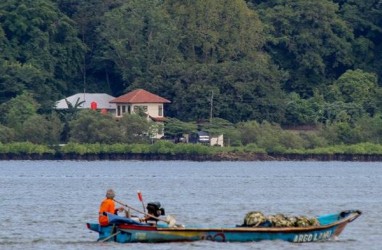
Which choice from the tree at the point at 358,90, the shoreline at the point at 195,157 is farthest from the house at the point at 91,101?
the tree at the point at 358,90

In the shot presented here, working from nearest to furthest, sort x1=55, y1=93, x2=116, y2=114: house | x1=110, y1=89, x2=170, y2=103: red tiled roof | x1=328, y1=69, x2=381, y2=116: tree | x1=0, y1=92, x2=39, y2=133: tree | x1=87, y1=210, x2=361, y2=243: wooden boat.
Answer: x1=87, y1=210, x2=361, y2=243: wooden boat, x1=0, y1=92, x2=39, y2=133: tree, x1=110, y1=89, x2=170, y2=103: red tiled roof, x1=328, y1=69, x2=381, y2=116: tree, x1=55, y1=93, x2=116, y2=114: house

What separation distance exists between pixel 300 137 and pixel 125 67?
18.9 metres

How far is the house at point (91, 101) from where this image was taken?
123 metres

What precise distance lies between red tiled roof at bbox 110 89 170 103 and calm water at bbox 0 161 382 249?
893cm

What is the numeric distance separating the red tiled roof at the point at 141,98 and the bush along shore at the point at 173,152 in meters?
7.77

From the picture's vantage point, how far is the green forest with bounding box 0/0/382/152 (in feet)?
378

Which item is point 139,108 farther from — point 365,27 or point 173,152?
point 365,27

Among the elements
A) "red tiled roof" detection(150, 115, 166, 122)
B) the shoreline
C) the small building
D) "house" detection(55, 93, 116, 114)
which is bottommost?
the shoreline

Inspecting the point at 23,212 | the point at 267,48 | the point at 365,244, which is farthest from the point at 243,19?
the point at 365,244

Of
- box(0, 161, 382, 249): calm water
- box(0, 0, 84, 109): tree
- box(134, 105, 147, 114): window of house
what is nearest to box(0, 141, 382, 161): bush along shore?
box(0, 161, 382, 249): calm water

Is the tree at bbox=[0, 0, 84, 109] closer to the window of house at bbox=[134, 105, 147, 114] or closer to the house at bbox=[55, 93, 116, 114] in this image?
the house at bbox=[55, 93, 116, 114]

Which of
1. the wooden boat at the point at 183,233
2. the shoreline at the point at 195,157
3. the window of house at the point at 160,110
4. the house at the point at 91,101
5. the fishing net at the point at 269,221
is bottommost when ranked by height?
the wooden boat at the point at 183,233

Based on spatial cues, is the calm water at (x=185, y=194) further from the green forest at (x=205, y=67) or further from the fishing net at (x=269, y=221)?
the green forest at (x=205, y=67)

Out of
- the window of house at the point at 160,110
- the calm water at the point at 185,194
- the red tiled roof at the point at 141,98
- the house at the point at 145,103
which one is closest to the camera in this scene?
the calm water at the point at 185,194
